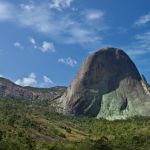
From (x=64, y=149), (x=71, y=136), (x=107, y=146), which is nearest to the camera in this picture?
(x=64, y=149)

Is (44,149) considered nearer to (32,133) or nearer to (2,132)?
(2,132)

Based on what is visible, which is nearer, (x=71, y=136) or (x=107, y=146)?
(x=107, y=146)

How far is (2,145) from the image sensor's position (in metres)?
105

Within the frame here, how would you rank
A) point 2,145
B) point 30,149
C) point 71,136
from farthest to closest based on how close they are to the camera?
point 71,136 → point 30,149 → point 2,145

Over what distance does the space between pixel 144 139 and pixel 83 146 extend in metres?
53.3

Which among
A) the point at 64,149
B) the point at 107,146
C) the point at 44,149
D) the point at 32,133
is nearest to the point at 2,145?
the point at 44,149

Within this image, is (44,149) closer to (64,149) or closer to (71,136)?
(64,149)

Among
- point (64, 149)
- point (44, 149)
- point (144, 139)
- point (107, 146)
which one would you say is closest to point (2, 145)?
point (44, 149)

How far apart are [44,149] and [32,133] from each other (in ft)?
126

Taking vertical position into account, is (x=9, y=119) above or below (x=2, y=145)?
above

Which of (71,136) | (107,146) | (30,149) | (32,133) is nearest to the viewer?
(30,149)

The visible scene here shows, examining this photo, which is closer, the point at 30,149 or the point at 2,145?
the point at 2,145

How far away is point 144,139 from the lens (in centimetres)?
17375

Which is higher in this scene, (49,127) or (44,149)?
(49,127)
